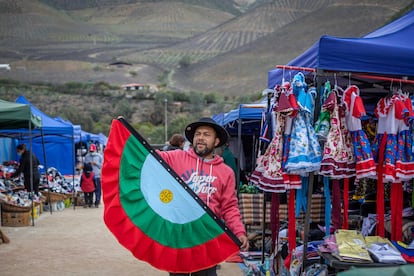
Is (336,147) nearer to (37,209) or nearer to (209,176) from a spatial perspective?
(209,176)

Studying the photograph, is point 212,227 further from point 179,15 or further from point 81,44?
point 179,15

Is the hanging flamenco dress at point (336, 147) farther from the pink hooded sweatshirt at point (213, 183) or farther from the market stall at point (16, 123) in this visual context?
the market stall at point (16, 123)

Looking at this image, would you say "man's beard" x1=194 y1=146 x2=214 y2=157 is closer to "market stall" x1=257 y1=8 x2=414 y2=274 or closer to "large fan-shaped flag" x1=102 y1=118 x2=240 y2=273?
"large fan-shaped flag" x1=102 y1=118 x2=240 y2=273

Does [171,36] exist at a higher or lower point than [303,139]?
higher

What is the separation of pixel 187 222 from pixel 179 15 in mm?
167160

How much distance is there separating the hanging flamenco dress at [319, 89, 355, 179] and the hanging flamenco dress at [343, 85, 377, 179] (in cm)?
6

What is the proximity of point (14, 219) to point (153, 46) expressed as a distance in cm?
12942

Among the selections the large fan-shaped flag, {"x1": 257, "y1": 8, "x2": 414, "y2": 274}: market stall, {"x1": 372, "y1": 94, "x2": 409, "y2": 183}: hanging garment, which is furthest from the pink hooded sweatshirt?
{"x1": 372, "y1": 94, "x2": 409, "y2": 183}: hanging garment

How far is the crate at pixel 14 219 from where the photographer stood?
12695mm

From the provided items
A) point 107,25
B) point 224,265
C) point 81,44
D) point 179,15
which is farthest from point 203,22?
point 224,265

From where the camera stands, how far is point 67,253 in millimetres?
9727

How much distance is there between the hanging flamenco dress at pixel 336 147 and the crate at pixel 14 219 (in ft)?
30.0

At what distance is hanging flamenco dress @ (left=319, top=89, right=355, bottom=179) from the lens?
538 cm

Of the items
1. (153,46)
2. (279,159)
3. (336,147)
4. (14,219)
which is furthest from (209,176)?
(153,46)
